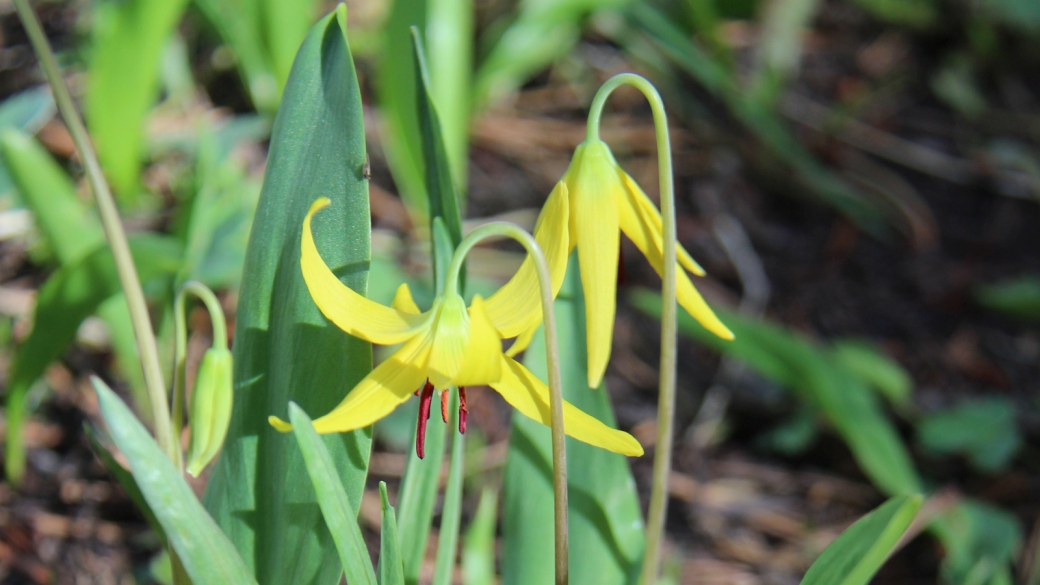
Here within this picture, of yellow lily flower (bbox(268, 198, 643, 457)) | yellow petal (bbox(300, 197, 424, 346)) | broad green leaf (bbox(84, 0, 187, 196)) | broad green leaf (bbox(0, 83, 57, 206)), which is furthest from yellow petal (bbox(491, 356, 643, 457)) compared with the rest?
broad green leaf (bbox(84, 0, 187, 196))

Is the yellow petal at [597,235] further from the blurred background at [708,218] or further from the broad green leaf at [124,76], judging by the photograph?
the broad green leaf at [124,76]

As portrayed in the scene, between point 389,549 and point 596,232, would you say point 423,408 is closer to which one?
point 389,549

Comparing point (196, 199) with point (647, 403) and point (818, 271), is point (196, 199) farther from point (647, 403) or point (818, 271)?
point (818, 271)

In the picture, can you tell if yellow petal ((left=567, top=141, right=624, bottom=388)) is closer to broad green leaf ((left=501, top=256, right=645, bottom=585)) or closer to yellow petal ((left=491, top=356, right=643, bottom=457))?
yellow petal ((left=491, top=356, right=643, bottom=457))

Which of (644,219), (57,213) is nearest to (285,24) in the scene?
(57,213)

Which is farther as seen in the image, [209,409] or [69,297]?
[69,297]

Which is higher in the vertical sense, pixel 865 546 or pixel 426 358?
pixel 426 358

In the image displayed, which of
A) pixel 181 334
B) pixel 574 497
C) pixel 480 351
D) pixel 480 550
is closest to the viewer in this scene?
pixel 480 351

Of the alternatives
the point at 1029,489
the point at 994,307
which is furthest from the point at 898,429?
the point at 994,307

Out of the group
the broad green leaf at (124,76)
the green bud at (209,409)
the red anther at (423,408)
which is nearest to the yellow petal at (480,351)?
the red anther at (423,408)
